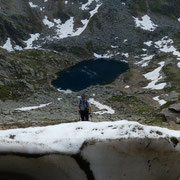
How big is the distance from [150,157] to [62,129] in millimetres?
3073

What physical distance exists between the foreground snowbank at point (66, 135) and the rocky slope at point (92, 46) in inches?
1625

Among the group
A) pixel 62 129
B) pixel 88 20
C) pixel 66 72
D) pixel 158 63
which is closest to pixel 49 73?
pixel 66 72

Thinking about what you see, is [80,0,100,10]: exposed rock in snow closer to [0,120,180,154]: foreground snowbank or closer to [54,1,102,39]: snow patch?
[54,1,102,39]: snow patch

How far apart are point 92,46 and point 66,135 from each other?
121 meters

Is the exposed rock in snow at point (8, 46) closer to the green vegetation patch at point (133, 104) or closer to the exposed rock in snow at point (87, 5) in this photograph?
the exposed rock in snow at point (87, 5)

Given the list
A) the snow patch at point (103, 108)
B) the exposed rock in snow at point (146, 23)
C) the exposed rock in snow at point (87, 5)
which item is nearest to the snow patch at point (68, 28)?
the exposed rock in snow at point (87, 5)

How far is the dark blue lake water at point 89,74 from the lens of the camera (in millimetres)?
84812

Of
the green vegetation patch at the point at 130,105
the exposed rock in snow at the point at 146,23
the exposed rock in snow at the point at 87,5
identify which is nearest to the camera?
the green vegetation patch at the point at 130,105

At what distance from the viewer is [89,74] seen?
97438mm

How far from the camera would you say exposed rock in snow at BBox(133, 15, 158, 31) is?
143100 millimetres

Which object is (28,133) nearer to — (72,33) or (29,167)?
Result: (29,167)

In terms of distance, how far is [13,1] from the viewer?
13888cm

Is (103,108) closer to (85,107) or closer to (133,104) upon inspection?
(133,104)

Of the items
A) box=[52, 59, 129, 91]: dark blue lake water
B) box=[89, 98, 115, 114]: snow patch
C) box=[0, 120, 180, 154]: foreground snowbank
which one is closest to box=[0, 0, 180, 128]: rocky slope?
box=[89, 98, 115, 114]: snow patch
